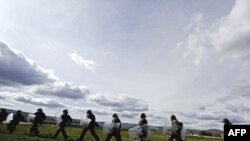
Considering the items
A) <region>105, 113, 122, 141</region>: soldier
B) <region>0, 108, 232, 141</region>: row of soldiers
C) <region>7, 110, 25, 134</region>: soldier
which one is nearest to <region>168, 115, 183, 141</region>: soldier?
<region>0, 108, 232, 141</region>: row of soldiers

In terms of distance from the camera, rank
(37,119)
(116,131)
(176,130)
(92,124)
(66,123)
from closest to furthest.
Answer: (176,130) → (116,131) → (92,124) → (66,123) → (37,119)

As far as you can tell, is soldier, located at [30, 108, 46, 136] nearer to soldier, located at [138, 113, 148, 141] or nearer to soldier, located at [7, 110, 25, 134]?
soldier, located at [7, 110, 25, 134]

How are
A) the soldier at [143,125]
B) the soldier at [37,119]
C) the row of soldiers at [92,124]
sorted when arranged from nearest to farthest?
1. the soldier at [143,125]
2. the row of soldiers at [92,124]
3. the soldier at [37,119]

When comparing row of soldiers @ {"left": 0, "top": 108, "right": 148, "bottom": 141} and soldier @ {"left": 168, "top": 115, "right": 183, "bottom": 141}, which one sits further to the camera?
row of soldiers @ {"left": 0, "top": 108, "right": 148, "bottom": 141}

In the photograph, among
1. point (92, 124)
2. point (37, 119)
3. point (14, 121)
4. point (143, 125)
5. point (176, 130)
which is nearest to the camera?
point (143, 125)

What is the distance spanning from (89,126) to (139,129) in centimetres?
464

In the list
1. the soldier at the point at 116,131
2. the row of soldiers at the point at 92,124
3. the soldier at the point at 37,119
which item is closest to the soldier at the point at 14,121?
the row of soldiers at the point at 92,124

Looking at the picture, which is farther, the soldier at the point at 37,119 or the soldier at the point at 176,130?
the soldier at the point at 37,119

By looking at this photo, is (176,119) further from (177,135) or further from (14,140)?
(14,140)

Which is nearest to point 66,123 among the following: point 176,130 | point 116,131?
point 116,131

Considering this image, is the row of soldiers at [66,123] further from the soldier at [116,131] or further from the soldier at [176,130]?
the soldier at [176,130]

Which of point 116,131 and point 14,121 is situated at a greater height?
point 14,121

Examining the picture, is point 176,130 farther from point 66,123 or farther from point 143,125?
point 66,123

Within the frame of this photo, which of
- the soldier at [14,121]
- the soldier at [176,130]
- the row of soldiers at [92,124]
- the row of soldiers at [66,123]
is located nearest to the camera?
the row of soldiers at [92,124]
